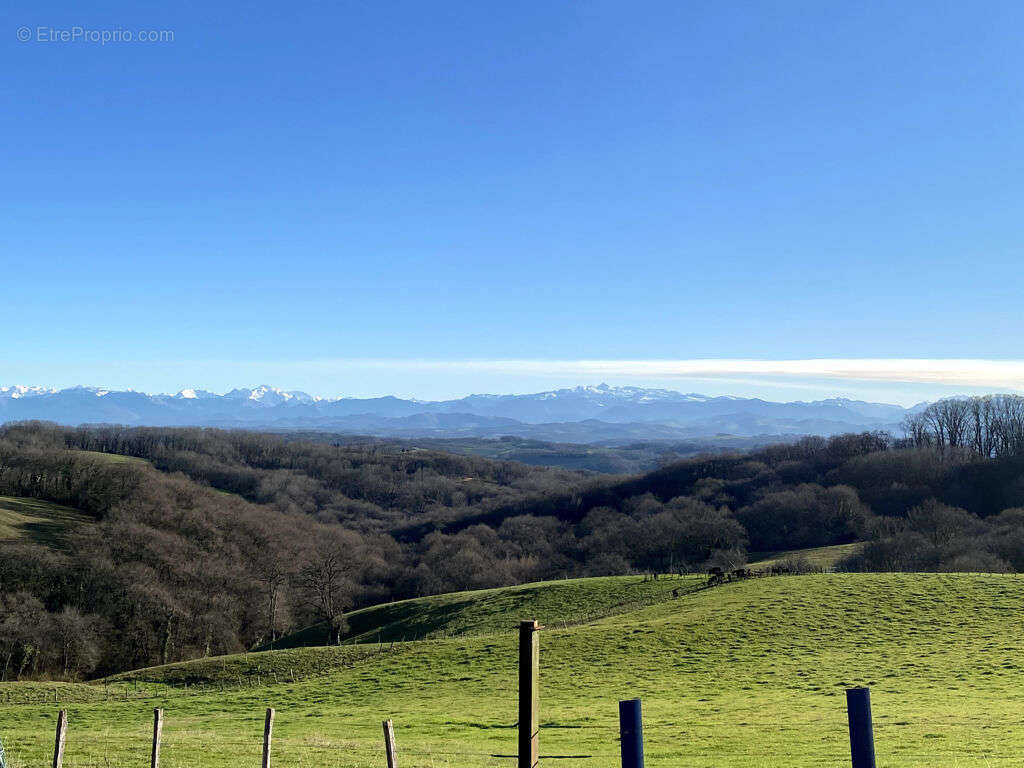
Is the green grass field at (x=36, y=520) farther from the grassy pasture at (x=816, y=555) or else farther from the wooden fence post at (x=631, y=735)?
the wooden fence post at (x=631, y=735)

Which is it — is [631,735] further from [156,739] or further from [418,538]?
[418,538]

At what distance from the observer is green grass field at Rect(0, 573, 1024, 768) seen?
23.5 meters

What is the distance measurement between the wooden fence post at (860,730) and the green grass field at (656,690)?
46.8ft

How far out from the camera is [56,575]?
95500 millimetres

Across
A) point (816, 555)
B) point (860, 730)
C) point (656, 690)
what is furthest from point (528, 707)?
point (816, 555)

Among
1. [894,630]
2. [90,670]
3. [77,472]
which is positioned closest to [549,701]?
[894,630]

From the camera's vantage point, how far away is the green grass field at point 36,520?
11306cm

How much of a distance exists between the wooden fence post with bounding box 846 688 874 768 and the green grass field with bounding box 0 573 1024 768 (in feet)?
46.8

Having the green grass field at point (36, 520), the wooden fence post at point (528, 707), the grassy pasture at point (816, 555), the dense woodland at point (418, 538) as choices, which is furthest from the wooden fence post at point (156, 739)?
the green grass field at point (36, 520)

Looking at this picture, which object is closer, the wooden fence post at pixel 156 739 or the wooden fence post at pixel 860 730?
the wooden fence post at pixel 860 730

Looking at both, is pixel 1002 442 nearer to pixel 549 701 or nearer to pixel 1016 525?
pixel 1016 525

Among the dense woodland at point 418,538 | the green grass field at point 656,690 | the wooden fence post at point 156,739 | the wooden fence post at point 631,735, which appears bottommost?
the dense woodland at point 418,538

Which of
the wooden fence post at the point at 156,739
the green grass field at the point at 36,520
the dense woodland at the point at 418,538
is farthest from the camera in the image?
the green grass field at the point at 36,520

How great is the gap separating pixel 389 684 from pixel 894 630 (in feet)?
102
